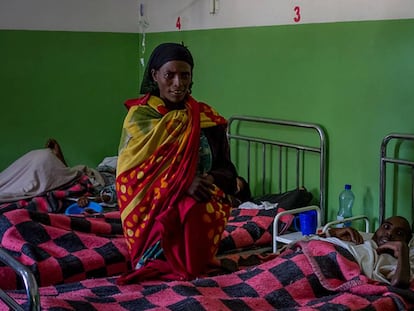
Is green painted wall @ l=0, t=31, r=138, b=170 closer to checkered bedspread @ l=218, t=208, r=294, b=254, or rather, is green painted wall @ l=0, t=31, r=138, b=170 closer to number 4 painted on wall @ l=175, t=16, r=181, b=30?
number 4 painted on wall @ l=175, t=16, r=181, b=30

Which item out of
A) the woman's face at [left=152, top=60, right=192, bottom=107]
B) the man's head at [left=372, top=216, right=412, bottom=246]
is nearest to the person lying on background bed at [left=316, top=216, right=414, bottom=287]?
the man's head at [left=372, top=216, right=412, bottom=246]

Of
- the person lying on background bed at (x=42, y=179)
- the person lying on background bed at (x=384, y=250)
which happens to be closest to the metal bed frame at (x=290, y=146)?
the person lying on background bed at (x=384, y=250)

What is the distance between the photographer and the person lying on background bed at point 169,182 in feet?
9.39

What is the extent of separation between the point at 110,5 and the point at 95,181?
173cm

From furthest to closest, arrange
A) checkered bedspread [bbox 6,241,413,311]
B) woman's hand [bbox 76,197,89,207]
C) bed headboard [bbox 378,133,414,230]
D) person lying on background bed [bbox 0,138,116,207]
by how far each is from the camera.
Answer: person lying on background bed [bbox 0,138,116,207]
woman's hand [bbox 76,197,89,207]
bed headboard [bbox 378,133,414,230]
checkered bedspread [bbox 6,241,413,311]

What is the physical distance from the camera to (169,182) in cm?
287

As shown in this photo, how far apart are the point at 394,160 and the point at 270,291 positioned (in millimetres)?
1197

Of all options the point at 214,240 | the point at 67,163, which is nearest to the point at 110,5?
the point at 67,163

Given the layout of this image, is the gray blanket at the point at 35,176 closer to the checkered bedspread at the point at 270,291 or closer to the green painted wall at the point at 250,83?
the green painted wall at the point at 250,83

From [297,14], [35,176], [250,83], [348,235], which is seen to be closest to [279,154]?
[250,83]

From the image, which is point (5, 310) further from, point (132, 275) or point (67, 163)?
point (67, 163)

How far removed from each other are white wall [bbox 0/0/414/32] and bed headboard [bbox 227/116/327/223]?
2.25 feet

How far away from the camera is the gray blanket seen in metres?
4.55

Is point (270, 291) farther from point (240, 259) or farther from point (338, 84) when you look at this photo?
point (338, 84)
